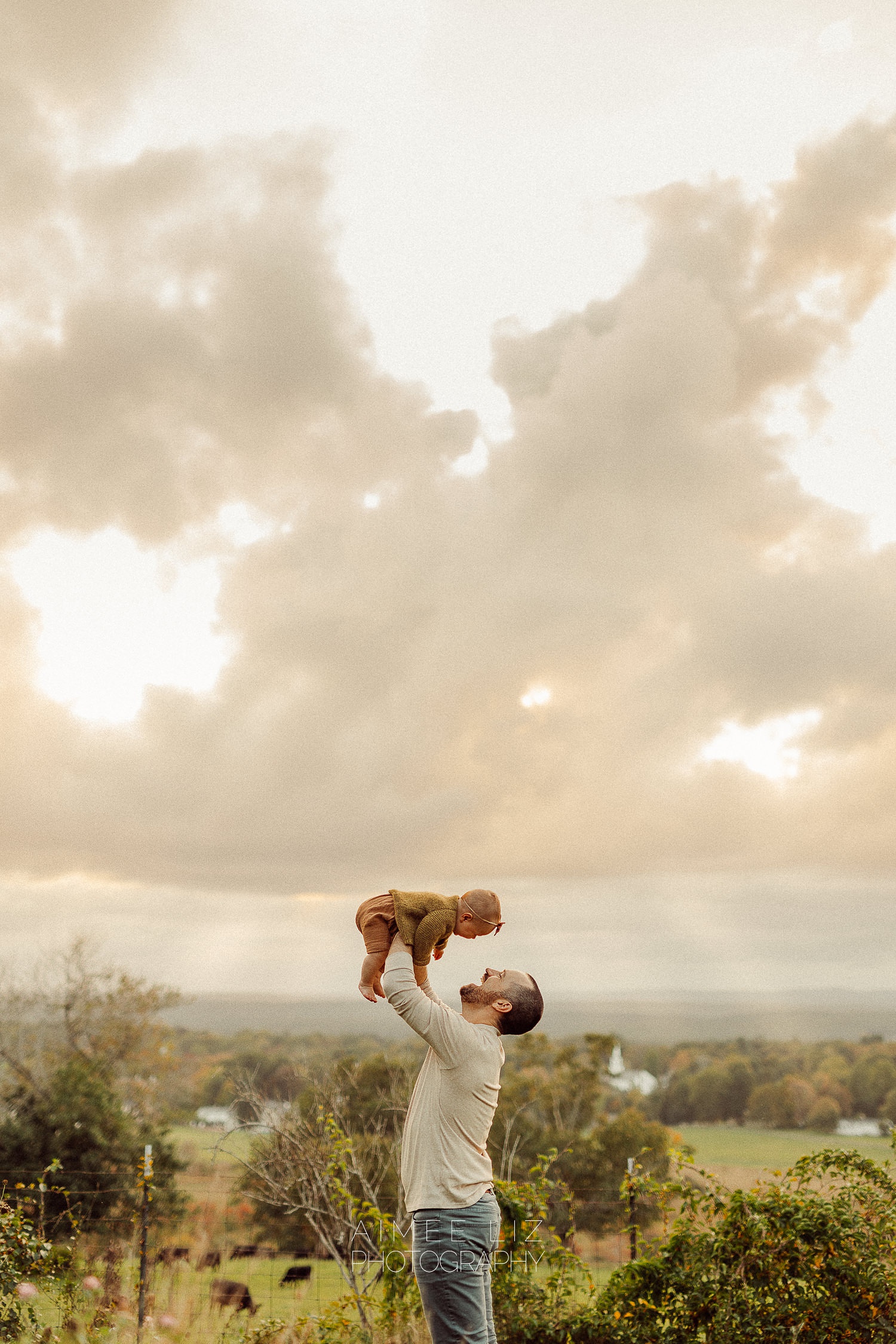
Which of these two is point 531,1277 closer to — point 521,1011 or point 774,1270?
point 774,1270

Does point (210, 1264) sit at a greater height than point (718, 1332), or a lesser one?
lesser

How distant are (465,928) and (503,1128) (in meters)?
19.4

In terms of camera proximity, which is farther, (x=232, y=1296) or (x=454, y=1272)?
(x=232, y=1296)

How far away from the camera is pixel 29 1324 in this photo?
5.22 meters

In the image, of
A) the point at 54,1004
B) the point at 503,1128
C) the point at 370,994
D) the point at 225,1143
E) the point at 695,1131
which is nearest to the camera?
the point at 370,994

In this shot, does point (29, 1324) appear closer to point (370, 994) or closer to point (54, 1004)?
point (370, 994)

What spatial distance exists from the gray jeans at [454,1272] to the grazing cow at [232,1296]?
5.55 m

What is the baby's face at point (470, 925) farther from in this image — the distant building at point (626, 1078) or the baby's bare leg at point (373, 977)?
the distant building at point (626, 1078)

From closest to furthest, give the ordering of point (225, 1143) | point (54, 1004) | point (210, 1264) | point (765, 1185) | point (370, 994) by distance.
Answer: point (370, 994) → point (765, 1185) → point (225, 1143) → point (210, 1264) → point (54, 1004)

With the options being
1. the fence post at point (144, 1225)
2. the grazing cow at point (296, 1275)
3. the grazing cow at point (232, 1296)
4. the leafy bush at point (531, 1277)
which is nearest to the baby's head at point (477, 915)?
the leafy bush at point (531, 1277)

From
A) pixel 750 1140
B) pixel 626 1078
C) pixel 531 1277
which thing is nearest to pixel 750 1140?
pixel 750 1140

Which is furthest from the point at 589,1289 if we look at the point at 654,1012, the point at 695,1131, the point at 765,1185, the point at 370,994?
the point at 654,1012

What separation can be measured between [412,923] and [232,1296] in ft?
26.9

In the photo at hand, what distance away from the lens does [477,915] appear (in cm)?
303
